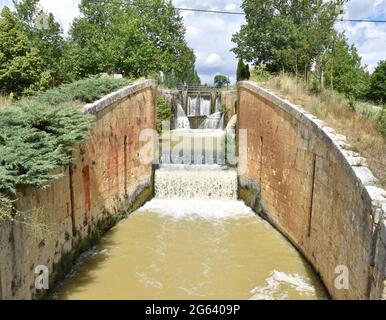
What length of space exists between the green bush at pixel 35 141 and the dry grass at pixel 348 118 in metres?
5.80

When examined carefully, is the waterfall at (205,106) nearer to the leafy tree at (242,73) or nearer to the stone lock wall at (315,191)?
the leafy tree at (242,73)

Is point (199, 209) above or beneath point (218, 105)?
beneath

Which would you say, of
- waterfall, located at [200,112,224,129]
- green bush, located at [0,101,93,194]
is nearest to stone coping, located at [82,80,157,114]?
green bush, located at [0,101,93,194]

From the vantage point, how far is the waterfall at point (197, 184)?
1494 centimetres

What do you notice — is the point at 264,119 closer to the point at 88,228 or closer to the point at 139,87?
the point at 139,87

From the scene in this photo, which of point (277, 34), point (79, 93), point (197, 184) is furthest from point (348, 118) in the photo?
point (277, 34)

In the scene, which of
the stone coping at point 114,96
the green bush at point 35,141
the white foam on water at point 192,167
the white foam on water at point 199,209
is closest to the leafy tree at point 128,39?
the stone coping at point 114,96

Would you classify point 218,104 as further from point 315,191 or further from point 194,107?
point 315,191

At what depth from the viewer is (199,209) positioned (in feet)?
45.8

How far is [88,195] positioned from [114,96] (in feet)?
11.7

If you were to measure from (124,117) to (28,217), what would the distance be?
281 inches

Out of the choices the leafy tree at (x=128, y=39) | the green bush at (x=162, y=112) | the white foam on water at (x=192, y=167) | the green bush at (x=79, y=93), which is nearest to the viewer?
the green bush at (x=79, y=93)
